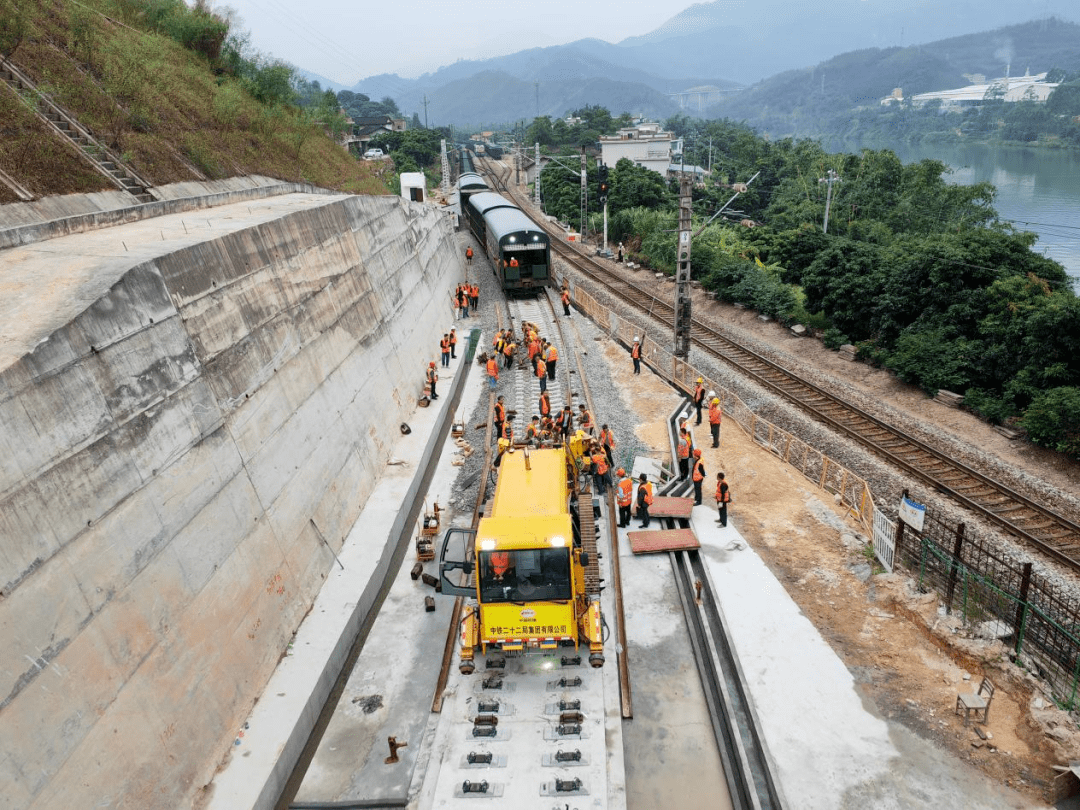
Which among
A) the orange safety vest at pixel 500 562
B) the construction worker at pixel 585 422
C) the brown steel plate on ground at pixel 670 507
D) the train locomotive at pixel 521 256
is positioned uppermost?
the train locomotive at pixel 521 256

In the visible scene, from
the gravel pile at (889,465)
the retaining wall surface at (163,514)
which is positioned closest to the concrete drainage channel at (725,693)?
the gravel pile at (889,465)

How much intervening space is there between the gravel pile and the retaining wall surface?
11.1 meters

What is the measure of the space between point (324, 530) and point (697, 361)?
14850mm

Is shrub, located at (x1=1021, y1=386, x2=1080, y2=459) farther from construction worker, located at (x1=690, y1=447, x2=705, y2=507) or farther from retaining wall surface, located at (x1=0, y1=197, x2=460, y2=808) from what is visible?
retaining wall surface, located at (x1=0, y1=197, x2=460, y2=808)

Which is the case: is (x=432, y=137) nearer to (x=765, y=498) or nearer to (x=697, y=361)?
(x=697, y=361)

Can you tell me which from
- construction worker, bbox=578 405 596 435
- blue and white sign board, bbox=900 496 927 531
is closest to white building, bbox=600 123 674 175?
construction worker, bbox=578 405 596 435

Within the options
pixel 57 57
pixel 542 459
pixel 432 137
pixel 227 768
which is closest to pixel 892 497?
pixel 542 459

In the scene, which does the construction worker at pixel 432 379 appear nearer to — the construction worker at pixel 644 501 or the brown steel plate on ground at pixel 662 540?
the construction worker at pixel 644 501

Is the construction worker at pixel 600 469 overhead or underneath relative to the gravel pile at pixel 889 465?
overhead

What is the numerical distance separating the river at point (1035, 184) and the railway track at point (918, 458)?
25.3 m

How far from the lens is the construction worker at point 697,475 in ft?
49.9

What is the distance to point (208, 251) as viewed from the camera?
41.1 ft

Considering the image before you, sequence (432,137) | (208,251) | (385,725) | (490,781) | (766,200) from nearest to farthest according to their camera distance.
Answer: (490,781), (385,725), (208,251), (766,200), (432,137)

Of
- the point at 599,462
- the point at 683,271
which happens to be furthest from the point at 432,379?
the point at 683,271
